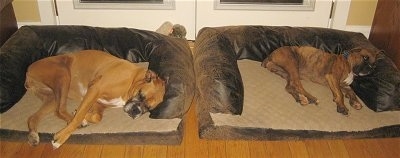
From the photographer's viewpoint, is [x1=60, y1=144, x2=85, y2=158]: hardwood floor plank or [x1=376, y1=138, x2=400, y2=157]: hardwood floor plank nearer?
[x1=60, y1=144, x2=85, y2=158]: hardwood floor plank

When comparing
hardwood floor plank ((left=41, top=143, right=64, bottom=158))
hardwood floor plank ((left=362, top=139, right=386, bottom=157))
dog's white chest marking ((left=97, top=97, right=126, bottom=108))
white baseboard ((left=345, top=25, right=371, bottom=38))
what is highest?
white baseboard ((left=345, top=25, right=371, bottom=38))

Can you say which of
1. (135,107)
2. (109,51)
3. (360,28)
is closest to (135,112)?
(135,107)

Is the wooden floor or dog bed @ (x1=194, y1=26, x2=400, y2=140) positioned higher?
dog bed @ (x1=194, y1=26, x2=400, y2=140)

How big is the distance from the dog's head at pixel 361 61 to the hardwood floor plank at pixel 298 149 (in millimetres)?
815

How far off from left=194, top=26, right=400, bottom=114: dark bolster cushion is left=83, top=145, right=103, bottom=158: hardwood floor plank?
0.81 metres

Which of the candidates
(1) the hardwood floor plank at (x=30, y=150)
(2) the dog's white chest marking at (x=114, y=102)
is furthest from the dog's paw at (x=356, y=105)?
(1) the hardwood floor plank at (x=30, y=150)

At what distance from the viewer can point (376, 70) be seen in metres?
3.40

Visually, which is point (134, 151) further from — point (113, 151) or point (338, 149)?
point (338, 149)

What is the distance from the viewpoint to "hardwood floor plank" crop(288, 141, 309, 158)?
116 inches

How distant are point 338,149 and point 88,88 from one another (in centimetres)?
185

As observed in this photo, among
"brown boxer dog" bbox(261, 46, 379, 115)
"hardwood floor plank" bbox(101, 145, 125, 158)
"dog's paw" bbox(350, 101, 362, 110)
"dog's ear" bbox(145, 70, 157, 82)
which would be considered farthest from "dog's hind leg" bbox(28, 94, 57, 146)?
"dog's paw" bbox(350, 101, 362, 110)

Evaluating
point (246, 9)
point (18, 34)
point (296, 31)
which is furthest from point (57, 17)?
point (296, 31)

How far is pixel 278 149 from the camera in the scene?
298cm

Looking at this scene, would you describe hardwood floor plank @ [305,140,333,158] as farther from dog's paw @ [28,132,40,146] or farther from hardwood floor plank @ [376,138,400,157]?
dog's paw @ [28,132,40,146]
